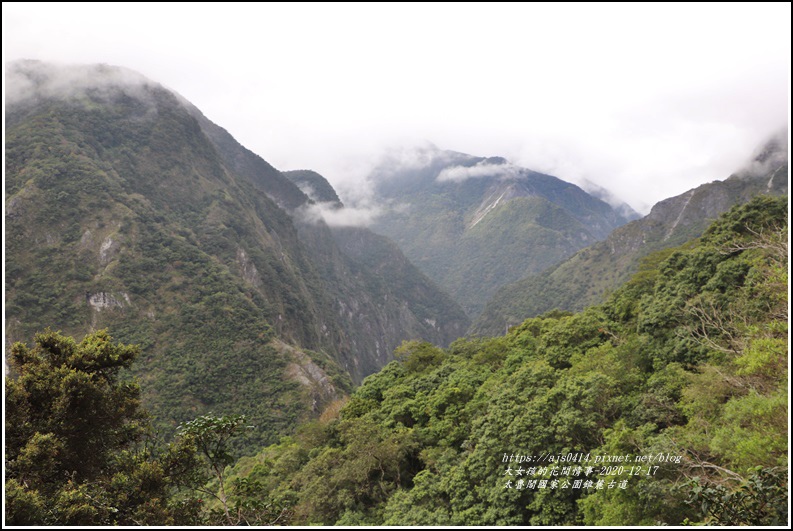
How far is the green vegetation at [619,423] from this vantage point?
9.60 meters

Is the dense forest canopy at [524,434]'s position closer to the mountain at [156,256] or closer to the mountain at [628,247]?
the mountain at [156,256]

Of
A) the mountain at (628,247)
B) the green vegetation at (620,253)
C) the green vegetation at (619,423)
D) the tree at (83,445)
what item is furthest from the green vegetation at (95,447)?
the green vegetation at (620,253)

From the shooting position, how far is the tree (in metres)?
7.40

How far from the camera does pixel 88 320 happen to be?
59.4 m

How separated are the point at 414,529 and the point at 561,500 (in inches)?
397

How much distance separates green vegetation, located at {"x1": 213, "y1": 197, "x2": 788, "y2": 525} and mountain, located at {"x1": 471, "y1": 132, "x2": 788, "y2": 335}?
82.3m

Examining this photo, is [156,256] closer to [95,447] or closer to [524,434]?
[95,447]

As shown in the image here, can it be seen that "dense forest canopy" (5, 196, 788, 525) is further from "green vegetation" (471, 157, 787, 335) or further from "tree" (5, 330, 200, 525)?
"green vegetation" (471, 157, 787, 335)

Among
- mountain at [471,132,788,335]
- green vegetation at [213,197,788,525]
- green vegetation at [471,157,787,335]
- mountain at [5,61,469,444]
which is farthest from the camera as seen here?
green vegetation at [471,157,787,335]

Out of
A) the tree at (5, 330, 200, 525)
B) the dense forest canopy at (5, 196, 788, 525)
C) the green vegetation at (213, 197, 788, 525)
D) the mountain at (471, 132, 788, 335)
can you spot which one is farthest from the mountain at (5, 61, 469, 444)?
the mountain at (471, 132, 788, 335)

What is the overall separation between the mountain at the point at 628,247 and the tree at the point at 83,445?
99.1 meters

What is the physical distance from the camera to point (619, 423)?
46.0 ft

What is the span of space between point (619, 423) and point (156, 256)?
7692 cm

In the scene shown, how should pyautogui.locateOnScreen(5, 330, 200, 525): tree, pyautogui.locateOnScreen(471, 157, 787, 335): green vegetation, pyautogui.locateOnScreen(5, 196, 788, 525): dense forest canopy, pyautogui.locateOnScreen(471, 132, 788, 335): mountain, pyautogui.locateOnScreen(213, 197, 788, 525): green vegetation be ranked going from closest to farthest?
pyautogui.locateOnScreen(5, 330, 200, 525): tree < pyautogui.locateOnScreen(5, 196, 788, 525): dense forest canopy < pyautogui.locateOnScreen(213, 197, 788, 525): green vegetation < pyautogui.locateOnScreen(471, 132, 788, 335): mountain < pyautogui.locateOnScreen(471, 157, 787, 335): green vegetation
